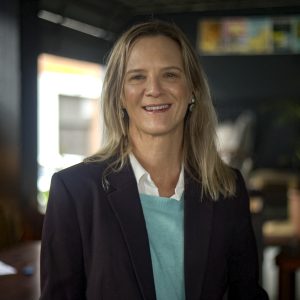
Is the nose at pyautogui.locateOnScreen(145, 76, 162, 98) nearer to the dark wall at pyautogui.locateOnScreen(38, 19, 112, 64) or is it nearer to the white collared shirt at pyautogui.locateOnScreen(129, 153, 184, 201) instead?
the white collared shirt at pyautogui.locateOnScreen(129, 153, 184, 201)

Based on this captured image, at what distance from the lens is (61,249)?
1265 millimetres

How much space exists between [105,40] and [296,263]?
5.33 meters

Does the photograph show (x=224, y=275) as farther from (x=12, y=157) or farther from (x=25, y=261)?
(x=12, y=157)

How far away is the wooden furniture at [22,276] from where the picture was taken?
1.64 m

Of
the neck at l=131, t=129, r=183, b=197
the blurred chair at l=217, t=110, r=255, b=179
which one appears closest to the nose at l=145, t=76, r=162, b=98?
the neck at l=131, t=129, r=183, b=197

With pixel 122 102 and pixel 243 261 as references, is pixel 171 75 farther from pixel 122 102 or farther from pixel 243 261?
pixel 243 261

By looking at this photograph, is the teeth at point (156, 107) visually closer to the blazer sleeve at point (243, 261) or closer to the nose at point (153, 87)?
→ the nose at point (153, 87)

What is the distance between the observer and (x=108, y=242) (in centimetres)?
130

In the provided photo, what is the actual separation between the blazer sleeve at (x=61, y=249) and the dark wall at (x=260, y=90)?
6.81 m

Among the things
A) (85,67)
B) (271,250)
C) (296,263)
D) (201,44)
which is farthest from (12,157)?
(201,44)

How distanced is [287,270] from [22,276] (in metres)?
1.18

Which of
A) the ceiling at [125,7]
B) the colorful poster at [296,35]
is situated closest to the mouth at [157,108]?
the ceiling at [125,7]

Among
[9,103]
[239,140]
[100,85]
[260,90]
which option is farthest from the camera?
[260,90]

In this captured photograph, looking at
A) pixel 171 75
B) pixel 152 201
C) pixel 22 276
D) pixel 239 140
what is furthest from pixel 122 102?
pixel 239 140
